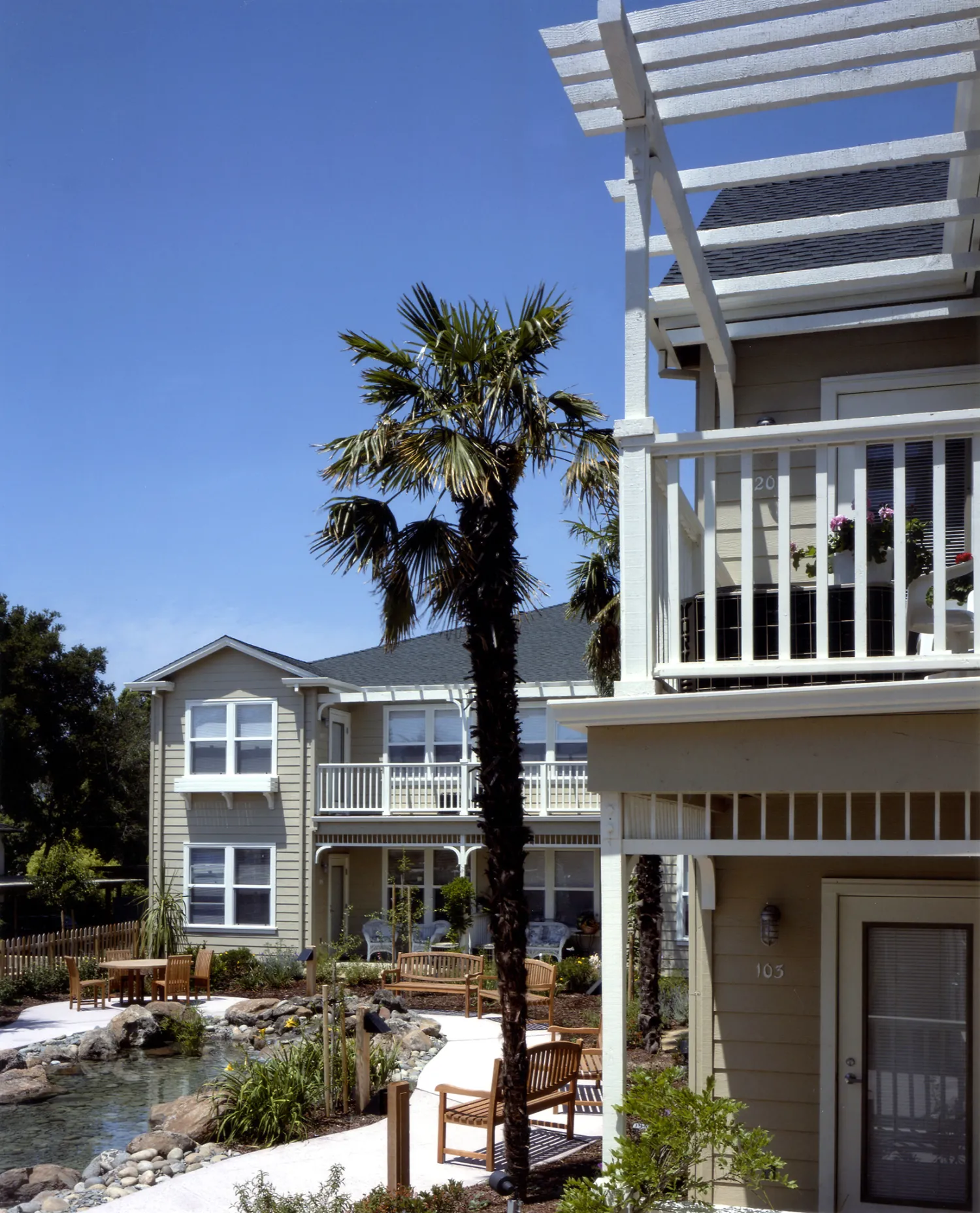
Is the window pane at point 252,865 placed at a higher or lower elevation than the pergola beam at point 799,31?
lower

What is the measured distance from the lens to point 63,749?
38406 millimetres

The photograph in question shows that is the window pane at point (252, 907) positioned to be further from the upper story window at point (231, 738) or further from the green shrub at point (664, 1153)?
the green shrub at point (664, 1153)

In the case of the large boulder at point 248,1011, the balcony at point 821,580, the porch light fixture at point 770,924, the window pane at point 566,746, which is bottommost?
the large boulder at point 248,1011

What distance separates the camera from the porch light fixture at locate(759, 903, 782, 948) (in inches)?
299

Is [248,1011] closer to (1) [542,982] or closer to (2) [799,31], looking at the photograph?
(1) [542,982]

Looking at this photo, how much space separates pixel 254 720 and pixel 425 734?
3742 millimetres

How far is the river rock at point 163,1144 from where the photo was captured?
35.4ft

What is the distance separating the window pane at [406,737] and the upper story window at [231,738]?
2.72m

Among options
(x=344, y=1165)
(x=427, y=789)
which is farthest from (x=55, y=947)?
(x=344, y=1165)

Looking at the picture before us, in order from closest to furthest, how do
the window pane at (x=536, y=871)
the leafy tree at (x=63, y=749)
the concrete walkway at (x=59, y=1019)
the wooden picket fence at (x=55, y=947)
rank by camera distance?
the concrete walkway at (x=59, y=1019) < the wooden picket fence at (x=55, y=947) < the window pane at (x=536, y=871) < the leafy tree at (x=63, y=749)

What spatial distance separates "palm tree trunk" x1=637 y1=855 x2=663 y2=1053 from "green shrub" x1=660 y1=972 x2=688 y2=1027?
121 cm

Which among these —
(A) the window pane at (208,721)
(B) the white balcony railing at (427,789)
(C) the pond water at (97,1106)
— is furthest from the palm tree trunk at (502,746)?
(A) the window pane at (208,721)

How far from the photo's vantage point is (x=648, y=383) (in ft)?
18.3

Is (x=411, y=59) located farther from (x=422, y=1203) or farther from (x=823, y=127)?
(x=422, y=1203)
